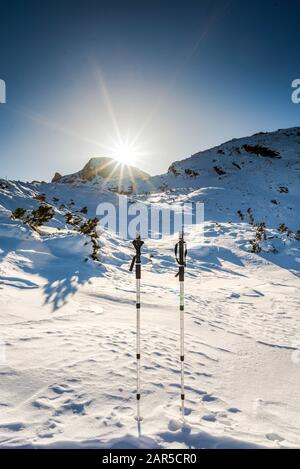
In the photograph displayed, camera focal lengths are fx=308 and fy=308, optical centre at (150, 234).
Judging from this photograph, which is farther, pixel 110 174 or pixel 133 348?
pixel 110 174

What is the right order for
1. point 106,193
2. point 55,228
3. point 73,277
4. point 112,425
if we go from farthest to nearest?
point 106,193
point 55,228
point 73,277
point 112,425

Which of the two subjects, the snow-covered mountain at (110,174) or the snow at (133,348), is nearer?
the snow at (133,348)

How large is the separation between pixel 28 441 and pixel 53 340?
2.31 metres

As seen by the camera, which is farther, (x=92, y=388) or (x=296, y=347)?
(x=296, y=347)

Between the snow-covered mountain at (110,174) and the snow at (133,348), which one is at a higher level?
the snow-covered mountain at (110,174)

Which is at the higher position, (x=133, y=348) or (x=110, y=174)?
(x=110, y=174)

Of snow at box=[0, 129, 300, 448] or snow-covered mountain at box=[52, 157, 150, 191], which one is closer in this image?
snow at box=[0, 129, 300, 448]

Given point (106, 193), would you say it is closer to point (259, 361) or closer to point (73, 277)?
point (73, 277)

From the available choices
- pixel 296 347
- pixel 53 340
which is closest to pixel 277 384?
pixel 296 347

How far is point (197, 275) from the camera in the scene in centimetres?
1232

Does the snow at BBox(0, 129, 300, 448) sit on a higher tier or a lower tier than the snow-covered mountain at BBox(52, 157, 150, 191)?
lower

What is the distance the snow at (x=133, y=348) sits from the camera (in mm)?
3236

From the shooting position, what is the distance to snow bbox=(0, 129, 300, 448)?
324 cm

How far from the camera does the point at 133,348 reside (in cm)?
522
